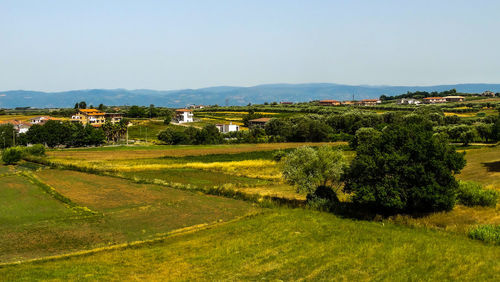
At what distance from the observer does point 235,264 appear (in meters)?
26.7

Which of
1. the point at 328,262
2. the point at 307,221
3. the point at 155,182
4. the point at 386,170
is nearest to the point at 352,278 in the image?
the point at 328,262

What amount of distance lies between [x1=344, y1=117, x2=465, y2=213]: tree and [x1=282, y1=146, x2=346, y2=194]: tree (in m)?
3.95

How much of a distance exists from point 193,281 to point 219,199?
23720mm

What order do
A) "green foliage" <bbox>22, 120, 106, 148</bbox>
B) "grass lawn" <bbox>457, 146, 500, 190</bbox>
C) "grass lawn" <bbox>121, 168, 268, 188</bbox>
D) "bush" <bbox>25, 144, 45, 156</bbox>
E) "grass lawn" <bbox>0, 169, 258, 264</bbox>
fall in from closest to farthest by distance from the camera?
1. "grass lawn" <bbox>0, 169, 258, 264</bbox>
2. "grass lawn" <bbox>457, 146, 500, 190</bbox>
3. "grass lawn" <bbox>121, 168, 268, 188</bbox>
4. "bush" <bbox>25, 144, 45, 156</bbox>
5. "green foliage" <bbox>22, 120, 106, 148</bbox>

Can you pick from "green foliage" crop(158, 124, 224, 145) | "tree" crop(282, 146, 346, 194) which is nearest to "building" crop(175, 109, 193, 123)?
"green foliage" crop(158, 124, 224, 145)

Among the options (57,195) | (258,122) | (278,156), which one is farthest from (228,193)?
(258,122)

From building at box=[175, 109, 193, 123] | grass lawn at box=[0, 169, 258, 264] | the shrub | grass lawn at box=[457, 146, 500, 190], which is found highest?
building at box=[175, 109, 193, 123]

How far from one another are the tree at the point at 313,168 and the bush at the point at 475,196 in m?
11.4

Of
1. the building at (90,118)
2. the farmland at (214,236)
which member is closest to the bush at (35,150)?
the farmland at (214,236)

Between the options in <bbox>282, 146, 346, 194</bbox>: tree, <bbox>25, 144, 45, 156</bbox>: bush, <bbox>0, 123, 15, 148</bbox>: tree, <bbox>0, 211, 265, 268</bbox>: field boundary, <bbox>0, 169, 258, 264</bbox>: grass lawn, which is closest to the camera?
<bbox>0, 211, 265, 268</bbox>: field boundary

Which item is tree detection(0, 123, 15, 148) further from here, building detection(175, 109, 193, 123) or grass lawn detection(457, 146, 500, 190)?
grass lawn detection(457, 146, 500, 190)

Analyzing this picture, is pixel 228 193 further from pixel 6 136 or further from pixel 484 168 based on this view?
pixel 6 136

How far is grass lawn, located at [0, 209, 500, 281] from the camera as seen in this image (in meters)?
24.3

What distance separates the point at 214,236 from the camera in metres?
33.6
